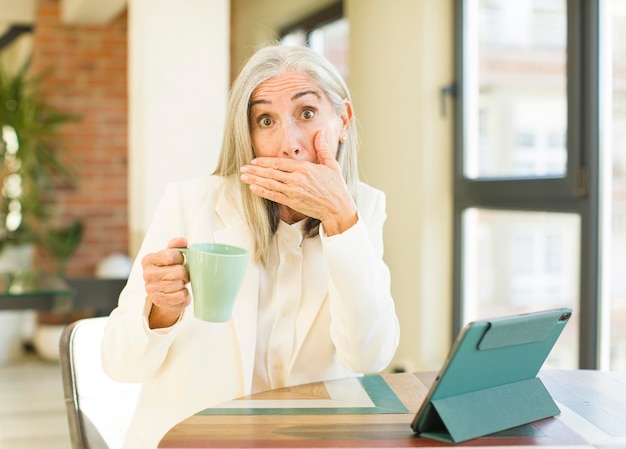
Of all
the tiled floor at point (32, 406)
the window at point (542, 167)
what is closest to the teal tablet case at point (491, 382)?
the window at point (542, 167)

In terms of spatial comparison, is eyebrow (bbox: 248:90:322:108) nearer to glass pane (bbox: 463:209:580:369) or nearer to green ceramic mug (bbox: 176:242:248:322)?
green ceramic mug (bbox: 176:242:248:322)

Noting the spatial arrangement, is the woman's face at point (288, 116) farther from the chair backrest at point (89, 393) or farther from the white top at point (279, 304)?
the chair backrest at point (89, 393)

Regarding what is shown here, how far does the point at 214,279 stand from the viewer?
1.20 m

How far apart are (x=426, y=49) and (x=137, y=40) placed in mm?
1310

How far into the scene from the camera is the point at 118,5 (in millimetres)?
5523

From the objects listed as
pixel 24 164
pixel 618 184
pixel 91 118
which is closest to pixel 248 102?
pixel 618 184

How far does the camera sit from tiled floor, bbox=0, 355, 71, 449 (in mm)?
3781

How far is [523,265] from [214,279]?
2.59 meters

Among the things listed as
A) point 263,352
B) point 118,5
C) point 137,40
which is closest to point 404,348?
point 137,40

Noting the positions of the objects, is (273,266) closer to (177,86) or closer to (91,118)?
(177,86)

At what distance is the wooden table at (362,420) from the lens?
3.69 ft

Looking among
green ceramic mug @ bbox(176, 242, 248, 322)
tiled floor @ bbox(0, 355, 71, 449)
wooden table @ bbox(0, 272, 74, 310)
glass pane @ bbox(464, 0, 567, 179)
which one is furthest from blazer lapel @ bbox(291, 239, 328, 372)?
tiled floor @ bbox(0, 355, 71, 449)

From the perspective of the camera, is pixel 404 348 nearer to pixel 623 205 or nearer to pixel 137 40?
pixel 623 205

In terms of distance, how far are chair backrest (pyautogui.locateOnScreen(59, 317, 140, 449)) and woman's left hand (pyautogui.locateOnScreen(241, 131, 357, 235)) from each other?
1.41 feet
